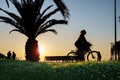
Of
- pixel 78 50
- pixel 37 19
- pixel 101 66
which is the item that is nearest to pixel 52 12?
pixel 37 19

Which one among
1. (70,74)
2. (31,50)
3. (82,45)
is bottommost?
(70,74)

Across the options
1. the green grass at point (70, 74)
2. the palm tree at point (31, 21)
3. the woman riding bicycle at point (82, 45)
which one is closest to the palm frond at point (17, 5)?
the palm tree at point (31, 21)

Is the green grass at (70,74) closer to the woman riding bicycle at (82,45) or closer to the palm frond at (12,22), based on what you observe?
the woman riding bicycle at (82,45)

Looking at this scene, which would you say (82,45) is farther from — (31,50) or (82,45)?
(31,50)

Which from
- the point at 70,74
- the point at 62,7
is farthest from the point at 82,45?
the point at 70,74

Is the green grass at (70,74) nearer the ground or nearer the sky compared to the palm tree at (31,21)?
nearer the ground

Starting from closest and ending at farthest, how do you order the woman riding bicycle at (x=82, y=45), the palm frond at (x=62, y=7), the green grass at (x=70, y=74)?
1. the green grass at (x=70, y=74)
2. the woman riding bicycle at (x=82, y=45)
3. the palm frond at (x=62, y=7)

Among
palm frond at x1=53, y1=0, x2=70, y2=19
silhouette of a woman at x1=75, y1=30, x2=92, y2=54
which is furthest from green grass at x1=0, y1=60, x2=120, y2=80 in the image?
palm frond at x1=53, y1=0, x2=70, y2=19

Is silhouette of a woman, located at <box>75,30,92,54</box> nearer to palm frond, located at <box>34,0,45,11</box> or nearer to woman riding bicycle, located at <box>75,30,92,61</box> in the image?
woman riding bicycle, located at <box>75,30,92,61</box>

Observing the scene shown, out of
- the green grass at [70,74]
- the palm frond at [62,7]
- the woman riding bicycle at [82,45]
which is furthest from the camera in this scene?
the palm frond at [62,7]

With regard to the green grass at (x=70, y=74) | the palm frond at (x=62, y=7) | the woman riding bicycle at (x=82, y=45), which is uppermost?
Answer: the palm frond at (x=62, y=7)

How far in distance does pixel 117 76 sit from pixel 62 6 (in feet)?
63.0

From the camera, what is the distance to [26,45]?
3575 cm

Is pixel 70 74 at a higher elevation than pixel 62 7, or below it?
below
